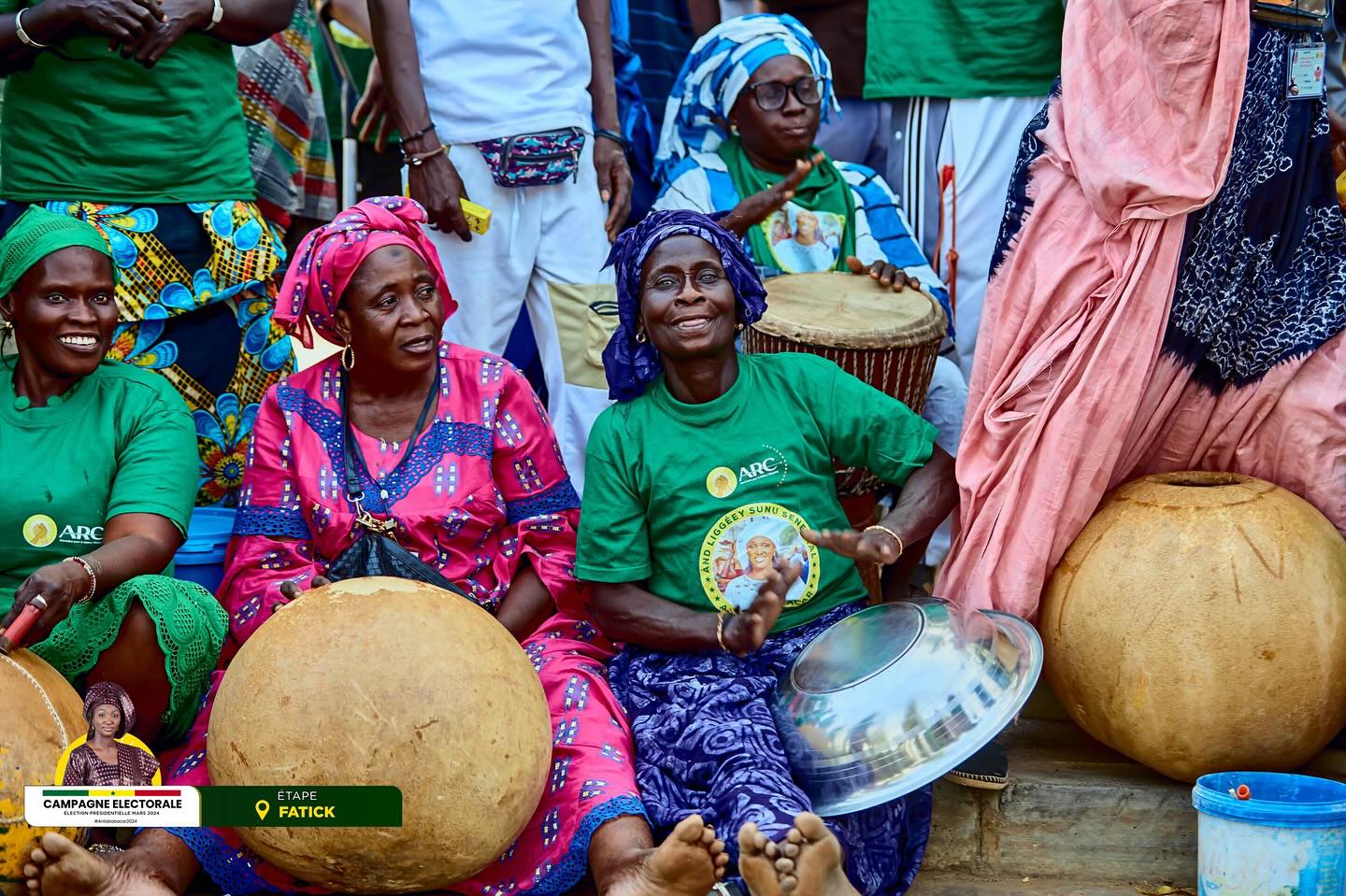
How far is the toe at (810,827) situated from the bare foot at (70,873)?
1463mm

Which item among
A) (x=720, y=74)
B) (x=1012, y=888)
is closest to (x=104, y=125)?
(x=720, y=74)

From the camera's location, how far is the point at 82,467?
13.5 ft

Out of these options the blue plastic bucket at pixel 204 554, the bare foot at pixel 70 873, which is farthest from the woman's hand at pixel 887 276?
the bare foot at pixel 70 873

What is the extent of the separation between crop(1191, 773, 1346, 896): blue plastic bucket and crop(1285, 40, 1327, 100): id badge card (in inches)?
73.9

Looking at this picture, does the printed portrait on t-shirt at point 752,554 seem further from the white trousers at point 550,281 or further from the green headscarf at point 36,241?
the green headscarf at point 36,241

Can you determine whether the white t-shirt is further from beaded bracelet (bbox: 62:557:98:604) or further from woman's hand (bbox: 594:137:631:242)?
beaded bracelet (bbox: 62:557:98:604)

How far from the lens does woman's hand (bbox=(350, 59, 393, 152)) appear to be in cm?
599

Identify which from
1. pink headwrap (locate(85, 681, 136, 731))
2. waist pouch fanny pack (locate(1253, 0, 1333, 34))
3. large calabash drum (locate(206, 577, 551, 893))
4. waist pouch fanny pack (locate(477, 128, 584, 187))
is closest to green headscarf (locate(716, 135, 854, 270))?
waist pouch fanny pack (locate(477, 128, 584, 187))

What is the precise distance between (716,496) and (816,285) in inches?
47.2

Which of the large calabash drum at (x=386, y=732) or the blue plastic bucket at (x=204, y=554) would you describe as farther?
the blue plastic bucket at (x=204, y=554)

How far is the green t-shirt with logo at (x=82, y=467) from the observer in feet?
13.3

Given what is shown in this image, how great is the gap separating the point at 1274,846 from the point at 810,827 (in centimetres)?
113

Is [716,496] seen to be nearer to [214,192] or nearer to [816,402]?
[816,402]

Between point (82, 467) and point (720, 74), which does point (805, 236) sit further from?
point (82, 467)
